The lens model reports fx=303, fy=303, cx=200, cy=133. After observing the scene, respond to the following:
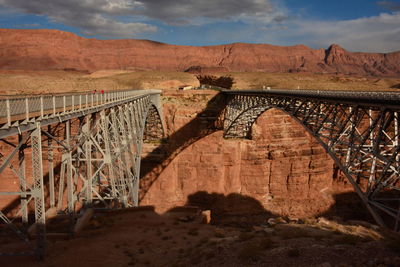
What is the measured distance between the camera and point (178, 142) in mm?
43750

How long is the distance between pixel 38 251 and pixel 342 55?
220076 mm

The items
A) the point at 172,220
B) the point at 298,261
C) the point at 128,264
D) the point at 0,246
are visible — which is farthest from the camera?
the point at 172,220

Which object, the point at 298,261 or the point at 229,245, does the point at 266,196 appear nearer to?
the point at 229,245

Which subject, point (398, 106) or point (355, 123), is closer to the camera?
point (398, 106)

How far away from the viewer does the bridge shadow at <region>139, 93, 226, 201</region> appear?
41.8 metres

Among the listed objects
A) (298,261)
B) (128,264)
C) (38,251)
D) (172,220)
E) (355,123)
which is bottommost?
(172,220)

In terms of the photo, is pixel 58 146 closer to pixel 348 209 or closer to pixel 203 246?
pixel 203 246

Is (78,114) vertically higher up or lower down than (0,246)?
higher up

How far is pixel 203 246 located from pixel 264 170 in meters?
30.6

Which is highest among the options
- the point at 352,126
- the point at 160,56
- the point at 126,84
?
the point at 160,56

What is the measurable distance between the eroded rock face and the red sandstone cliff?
88.1m

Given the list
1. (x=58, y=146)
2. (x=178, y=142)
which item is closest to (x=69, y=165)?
(x=58, y=146)

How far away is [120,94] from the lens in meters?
21.9

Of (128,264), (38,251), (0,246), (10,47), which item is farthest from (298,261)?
(10,47)
